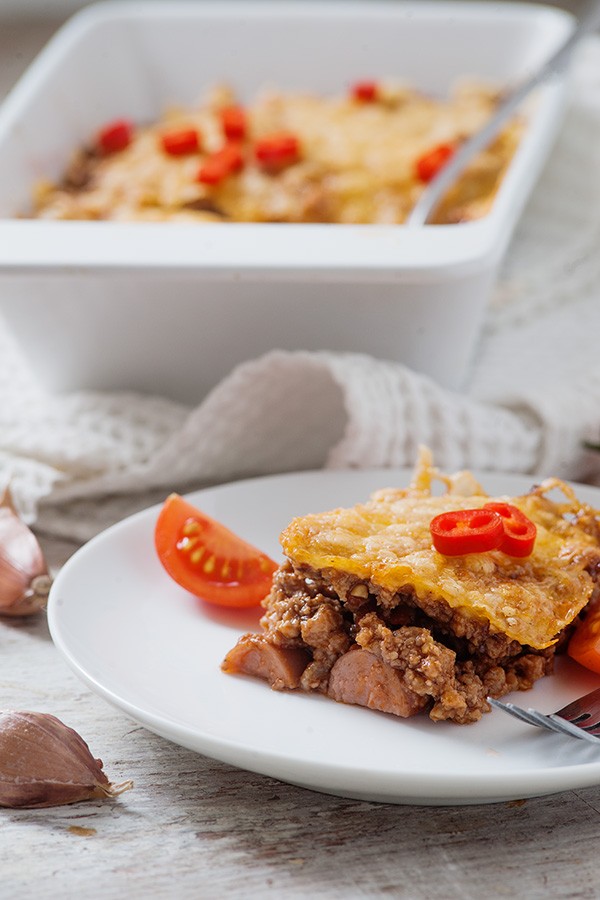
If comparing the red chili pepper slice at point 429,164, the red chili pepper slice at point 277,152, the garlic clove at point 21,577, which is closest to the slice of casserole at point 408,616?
the garlic clove at point 21,577

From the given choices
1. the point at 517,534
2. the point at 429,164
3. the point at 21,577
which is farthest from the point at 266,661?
the point at 429,164

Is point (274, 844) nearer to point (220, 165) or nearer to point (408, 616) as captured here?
point (408, 616)

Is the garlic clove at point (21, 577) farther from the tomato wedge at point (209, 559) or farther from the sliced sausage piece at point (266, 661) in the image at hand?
the sliced sausage piece at point (266, 661)

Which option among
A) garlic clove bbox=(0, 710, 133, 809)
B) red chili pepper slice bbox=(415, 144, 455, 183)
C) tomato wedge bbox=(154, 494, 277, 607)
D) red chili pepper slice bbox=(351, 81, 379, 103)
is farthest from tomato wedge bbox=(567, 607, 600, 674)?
red chili pepper slice bbox=(351, 81, 379, 103)

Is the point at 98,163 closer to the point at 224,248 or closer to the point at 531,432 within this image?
the point at 224,248

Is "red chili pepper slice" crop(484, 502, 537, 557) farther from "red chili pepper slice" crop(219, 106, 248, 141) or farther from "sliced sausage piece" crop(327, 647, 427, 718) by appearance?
"red chili pepper slice" crop(219, 106, 248, 141)

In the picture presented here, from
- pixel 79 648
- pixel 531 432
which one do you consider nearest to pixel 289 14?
Answer: pixel 531 432
